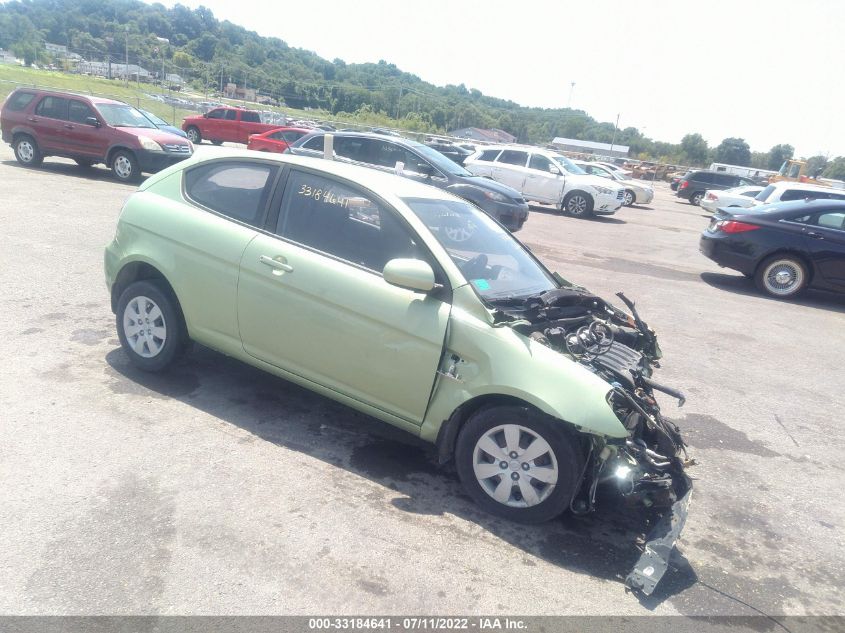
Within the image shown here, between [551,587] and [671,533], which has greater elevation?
[671,533]

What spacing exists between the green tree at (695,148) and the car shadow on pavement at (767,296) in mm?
83992

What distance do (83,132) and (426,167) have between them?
804 centimetres

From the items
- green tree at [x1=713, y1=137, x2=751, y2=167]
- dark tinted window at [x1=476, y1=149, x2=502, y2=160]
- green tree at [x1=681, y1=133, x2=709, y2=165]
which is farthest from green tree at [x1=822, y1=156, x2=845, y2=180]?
dark tinted window at [x1=476, y1=149, x2=502, y2=160]

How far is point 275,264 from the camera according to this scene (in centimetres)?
429

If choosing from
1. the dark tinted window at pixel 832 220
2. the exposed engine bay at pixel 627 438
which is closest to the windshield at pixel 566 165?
the dark tinted window at pixel 832 220

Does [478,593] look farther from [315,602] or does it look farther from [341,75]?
[341,75]

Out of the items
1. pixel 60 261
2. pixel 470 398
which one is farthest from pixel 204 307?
pixel 60 261

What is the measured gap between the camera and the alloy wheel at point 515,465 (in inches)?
140

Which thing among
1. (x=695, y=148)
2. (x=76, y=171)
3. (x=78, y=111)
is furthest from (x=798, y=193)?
(x=695, y=148)

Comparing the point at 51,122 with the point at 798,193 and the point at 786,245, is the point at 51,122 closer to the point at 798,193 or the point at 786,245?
the point at 786,245

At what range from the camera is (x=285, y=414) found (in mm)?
4715

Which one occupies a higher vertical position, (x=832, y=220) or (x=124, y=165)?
(x=832, y=220)

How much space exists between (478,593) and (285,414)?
2142mm

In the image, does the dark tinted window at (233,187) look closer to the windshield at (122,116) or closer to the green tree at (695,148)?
the windshield at (122,116)
